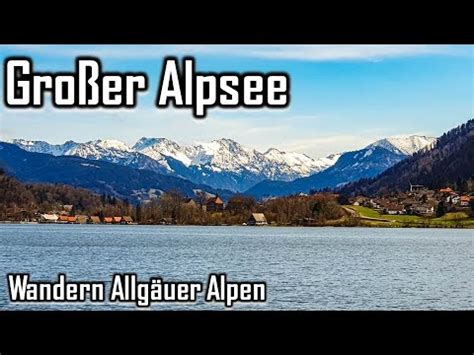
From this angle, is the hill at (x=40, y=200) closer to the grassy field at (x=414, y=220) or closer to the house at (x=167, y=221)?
the house at (x=167, y=221)

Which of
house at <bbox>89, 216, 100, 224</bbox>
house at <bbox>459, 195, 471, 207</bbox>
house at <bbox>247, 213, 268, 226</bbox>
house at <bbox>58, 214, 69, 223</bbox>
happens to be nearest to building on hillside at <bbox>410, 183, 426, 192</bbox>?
house at <bbox>459, 195, 471, 207</bbox>

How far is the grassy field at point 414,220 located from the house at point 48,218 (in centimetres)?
2479

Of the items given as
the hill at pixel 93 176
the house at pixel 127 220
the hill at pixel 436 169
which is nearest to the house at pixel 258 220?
the hill at pixel 436 169

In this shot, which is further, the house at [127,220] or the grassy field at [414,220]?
the house at [127,220]

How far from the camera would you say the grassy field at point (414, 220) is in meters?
65.2

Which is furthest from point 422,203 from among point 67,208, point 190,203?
point 67,208

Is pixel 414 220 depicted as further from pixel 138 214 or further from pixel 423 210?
pixel 138 214

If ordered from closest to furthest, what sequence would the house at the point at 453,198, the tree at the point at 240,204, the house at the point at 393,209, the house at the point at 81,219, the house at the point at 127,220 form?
the tree at the point at 240,204 → the house at the point at 453,198 → the house at the point at 393,209 → the house at the point at 127,220 → the house at the point at 81,219

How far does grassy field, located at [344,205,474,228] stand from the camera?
65.2 meters

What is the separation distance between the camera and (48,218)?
72125 mm

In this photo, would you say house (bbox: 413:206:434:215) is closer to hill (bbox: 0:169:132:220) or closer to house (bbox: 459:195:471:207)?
house (bbox: 459:195:471:207)

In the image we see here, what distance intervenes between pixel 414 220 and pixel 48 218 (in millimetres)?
30302
